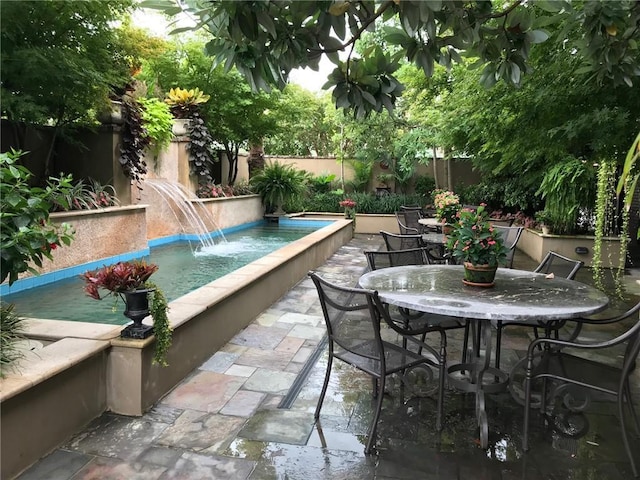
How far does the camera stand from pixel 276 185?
13.7 meters

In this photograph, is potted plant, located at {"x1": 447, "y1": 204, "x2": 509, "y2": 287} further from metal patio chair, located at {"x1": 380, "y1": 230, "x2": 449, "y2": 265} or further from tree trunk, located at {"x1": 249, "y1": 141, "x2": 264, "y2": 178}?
tree trunk, located at {"x1": 249, "y1": 141, "x2": 264, "y2": 178}

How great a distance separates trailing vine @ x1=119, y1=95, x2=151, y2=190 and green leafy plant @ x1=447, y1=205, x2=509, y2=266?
21.9 feet

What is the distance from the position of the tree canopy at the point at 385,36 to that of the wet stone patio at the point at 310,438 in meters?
1.72

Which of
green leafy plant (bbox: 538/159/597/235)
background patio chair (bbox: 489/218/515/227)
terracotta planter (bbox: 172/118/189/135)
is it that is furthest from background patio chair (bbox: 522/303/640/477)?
terracotta planter (bbox: 172/118/189/135)

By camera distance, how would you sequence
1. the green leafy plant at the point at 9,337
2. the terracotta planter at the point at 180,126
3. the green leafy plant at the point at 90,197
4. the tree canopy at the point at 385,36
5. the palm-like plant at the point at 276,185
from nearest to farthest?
the tree canopy at the point at 385,36 → the green leafy plant at the point at 9,337 → the green leafy plant at the point at 90,197 → the terracotta planter at the point at 180,126 → the palm-like plant at the point at 276,185

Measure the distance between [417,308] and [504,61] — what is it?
1.33 metres

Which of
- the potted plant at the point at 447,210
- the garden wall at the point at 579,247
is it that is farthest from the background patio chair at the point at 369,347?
the garden wall at the point at 579,247

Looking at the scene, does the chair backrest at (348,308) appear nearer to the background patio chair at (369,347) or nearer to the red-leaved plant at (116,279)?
the background patio chair at (369,347)

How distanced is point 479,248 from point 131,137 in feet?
22.7

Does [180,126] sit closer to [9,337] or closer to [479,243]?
[9,337]

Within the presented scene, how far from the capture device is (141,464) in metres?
2.27

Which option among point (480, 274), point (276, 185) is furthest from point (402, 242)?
point (276, 185)

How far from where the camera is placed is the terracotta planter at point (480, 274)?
299 cm

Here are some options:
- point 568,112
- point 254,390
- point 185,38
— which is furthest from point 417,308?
point 185,38
